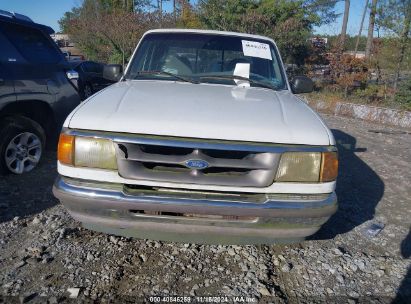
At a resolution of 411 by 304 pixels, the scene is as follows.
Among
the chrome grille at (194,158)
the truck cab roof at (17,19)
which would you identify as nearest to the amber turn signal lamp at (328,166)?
the chrome grille at (194,158)

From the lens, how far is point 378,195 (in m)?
4.74

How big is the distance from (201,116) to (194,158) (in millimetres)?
335

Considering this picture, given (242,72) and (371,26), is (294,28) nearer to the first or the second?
(371,26)

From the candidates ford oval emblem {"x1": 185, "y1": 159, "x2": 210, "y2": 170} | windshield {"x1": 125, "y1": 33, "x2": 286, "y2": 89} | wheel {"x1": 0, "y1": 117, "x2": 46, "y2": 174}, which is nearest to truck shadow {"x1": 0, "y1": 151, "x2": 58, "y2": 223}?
wheel {"x1": 0, "y1": 117, "x2": 46, "y2": 174}

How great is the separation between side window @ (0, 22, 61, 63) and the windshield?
1.69 m

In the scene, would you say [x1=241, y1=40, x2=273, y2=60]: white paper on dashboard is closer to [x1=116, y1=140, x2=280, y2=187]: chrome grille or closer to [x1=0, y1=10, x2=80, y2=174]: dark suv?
[x1=116, y1=140, x2=280, y2=187]: chrome grille

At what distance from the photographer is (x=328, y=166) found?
8.23 feet

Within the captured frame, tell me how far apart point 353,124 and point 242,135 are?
7971mm

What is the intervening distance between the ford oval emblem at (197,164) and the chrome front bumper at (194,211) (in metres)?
0.19

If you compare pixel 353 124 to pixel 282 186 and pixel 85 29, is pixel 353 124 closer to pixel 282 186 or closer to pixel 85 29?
pixel 282 186

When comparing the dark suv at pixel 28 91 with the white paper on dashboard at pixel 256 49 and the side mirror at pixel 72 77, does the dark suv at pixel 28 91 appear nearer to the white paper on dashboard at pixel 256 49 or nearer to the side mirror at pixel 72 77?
the side mirror at pixel 72 77

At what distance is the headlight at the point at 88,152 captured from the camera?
7.98ft

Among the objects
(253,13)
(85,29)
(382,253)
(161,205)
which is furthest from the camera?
(85,29)

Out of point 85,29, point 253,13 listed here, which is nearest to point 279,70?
point 253,13
